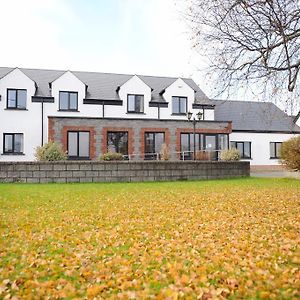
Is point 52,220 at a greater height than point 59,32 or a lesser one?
lesser

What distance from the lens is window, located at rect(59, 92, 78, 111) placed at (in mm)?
28250

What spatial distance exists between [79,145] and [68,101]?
441cm

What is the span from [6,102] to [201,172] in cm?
1620

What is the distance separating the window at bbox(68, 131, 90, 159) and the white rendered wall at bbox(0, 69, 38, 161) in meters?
2.83

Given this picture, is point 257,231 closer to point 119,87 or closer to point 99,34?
point 99,34

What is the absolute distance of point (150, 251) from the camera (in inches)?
209

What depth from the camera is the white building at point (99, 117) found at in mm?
26078

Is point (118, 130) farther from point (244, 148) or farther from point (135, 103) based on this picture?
point (244, 148)

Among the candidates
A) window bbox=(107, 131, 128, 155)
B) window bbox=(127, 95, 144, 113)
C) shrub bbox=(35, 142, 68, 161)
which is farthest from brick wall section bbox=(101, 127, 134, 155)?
shrub bbox=(35, 142, 68, 161)

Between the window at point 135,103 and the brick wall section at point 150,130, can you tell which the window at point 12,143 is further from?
the brick wall section at point 150,130

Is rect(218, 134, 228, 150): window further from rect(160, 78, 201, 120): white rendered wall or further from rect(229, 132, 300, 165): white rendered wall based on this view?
rect(229, 132, 300, 165): white rendered wall

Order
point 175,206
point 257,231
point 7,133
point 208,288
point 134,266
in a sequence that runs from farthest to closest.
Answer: point 7,133 → point 175,206 → point 257,231 → point 134,266 → point 208,288

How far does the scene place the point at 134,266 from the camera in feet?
15.1

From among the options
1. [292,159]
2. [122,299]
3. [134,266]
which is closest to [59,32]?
[134,266]
